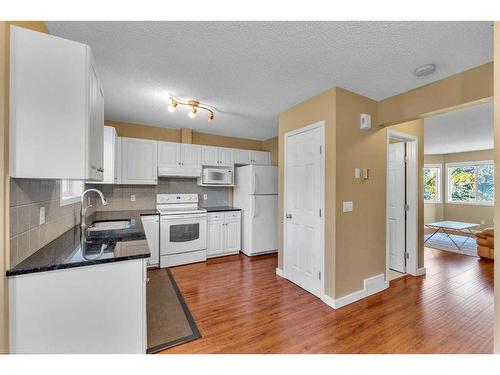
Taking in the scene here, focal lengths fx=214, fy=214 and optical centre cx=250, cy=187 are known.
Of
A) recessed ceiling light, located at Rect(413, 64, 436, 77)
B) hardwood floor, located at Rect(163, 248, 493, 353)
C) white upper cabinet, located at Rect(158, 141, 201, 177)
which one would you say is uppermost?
recessed ceiling light, located at Rect(413, 64, 436, 77)

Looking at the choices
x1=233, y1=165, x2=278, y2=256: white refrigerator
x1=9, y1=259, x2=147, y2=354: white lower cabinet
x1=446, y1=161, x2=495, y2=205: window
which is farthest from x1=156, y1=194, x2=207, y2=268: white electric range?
x1=446, y1=161, x2=495, y2=205: window

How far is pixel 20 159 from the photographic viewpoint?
3.71ft

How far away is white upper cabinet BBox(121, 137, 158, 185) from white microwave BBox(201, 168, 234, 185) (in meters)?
0.86

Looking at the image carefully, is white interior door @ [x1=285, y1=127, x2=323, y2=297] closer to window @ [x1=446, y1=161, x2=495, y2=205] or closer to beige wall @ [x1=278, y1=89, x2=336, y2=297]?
beige wall @ [x1=278, y1=89, x2=336, y2=297]

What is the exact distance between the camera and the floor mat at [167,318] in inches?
70.9

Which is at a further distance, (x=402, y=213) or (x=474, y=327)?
(x=402, y=213)

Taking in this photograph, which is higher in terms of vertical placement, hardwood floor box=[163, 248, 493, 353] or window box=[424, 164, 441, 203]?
window box=[424, 164, 441, 203]

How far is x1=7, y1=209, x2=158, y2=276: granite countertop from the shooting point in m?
1.19

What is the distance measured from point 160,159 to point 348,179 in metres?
3.02

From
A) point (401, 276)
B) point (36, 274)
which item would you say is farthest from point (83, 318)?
point (401, 276)

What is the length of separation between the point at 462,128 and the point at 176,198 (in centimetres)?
554

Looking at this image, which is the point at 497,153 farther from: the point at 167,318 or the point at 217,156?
the point at 217,156
